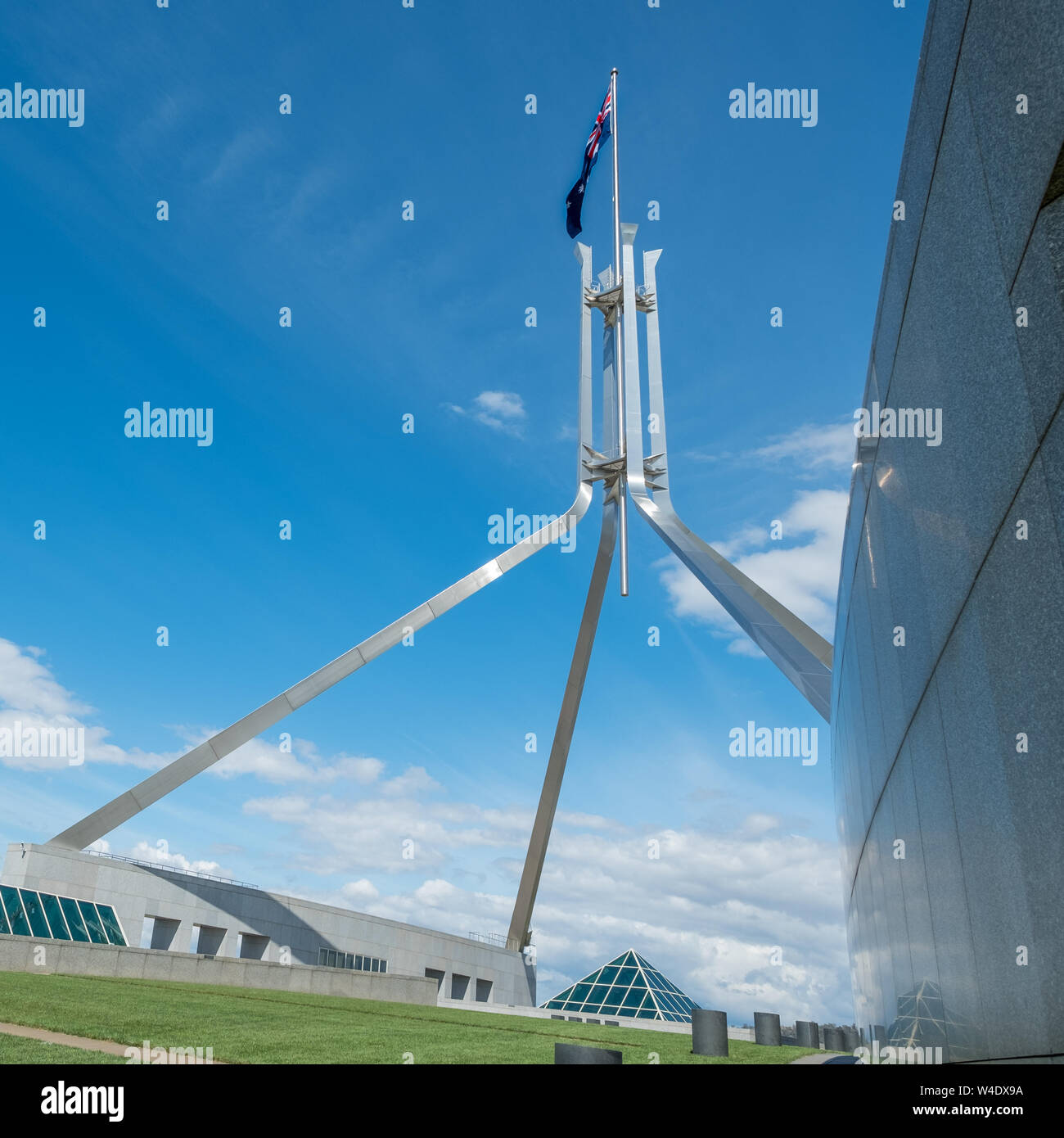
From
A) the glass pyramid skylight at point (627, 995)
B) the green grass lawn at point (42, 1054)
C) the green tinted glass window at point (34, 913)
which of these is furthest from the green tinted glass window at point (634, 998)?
the green grass lawn at point (42, 1054)

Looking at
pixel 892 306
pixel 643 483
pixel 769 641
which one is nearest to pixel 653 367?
pixel 643 483

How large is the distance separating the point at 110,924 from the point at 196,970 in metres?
4.88

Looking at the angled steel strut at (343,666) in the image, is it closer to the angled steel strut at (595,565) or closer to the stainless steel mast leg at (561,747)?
the angled steel strut at (595,565)

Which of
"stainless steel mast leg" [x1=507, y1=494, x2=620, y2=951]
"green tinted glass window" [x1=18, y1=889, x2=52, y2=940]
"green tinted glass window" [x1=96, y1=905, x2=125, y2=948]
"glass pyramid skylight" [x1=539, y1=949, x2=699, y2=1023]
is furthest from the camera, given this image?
"stainless steel mast leg" [x1=507, y1=494, x2=620, y2=951]

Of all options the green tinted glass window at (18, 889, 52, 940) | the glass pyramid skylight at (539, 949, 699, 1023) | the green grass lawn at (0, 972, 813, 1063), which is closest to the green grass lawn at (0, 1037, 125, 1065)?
the green grass lawn at (0, 972, 813, 1063)

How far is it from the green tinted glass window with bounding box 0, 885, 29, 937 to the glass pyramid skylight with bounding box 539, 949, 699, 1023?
48.6 feet

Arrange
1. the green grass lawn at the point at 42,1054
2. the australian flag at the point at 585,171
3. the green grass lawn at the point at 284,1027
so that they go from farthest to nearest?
1. the australian flag at the point at 585,171
2. the green grass lawn at the point at 284,1027
3. the green grass lawn at the point at 42,1054

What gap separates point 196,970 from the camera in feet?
52.4

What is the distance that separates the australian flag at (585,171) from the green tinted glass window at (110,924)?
25.4m

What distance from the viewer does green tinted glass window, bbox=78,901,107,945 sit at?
61.0 feet

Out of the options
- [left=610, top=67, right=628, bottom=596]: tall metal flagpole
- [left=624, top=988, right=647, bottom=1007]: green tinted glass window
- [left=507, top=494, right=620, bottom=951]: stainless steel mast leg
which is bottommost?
[left=624, top=988, right=647, bottom=1007]: green tinted glass window

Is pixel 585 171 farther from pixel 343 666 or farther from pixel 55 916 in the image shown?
pixel 55 916

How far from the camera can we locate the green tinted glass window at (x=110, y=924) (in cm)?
1930

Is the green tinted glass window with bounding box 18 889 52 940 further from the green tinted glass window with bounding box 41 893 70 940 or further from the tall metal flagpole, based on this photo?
the tall metal flagpole
